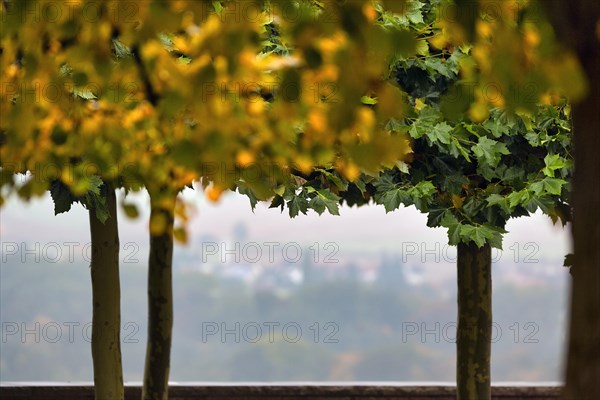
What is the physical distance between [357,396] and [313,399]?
66 cm

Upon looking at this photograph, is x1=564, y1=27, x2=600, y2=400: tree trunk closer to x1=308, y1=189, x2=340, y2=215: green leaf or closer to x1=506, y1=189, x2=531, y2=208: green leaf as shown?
x1=308, y1=189, x2=340, y2=215: green leaf

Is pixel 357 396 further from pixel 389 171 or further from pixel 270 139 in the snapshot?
pixel 270 139

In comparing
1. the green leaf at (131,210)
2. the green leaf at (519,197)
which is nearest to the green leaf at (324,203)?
the green leaf at (519,197)

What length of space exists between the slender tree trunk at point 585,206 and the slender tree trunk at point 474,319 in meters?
7.05

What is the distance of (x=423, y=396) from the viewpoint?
14500 millimetres

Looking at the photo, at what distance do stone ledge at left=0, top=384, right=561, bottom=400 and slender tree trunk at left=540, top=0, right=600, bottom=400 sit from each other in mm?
9325

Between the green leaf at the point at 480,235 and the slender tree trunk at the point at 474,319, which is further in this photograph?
the slender tree trunk at the point at 474,319

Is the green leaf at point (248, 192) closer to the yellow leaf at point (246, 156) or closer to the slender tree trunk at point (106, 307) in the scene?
the slender tree trunk at point (106, 307)

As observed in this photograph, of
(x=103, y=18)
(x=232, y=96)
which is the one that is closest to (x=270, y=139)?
(x=232, y=96)

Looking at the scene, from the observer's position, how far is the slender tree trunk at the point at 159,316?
1174cm

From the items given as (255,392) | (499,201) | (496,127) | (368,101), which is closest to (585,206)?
(368,101)

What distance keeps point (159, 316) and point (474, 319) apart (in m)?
3.97

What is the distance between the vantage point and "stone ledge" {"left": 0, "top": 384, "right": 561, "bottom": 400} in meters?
14.3

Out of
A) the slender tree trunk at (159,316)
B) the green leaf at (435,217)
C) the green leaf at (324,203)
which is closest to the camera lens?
the green leaf at (324,203)
